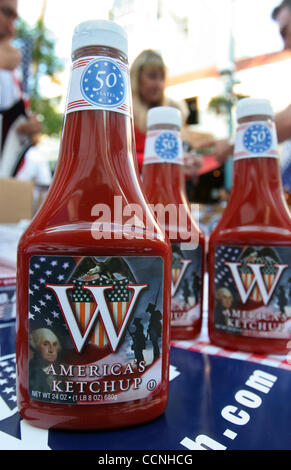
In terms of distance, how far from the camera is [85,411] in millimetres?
427

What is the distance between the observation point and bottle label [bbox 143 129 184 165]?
0.80 metres

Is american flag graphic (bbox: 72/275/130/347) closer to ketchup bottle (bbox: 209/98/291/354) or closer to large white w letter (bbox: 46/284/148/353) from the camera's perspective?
large white w letter (bbox: 46/284/148/353)

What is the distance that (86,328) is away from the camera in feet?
1.42

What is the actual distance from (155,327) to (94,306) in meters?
0.08

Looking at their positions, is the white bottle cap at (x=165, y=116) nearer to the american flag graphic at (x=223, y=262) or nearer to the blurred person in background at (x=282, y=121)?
the american flag graphic at (x=223, y=262)

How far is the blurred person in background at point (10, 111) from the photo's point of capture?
200cm

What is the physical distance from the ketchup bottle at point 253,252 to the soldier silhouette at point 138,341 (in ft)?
0.99

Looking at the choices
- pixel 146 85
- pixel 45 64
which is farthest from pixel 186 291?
pixel 45 64

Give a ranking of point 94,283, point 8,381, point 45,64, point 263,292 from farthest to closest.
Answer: point 45,64 < point 263,292 < point 8,381 < point 94,283

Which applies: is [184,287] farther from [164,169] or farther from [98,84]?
[98,84]

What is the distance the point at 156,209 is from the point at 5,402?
48 cm

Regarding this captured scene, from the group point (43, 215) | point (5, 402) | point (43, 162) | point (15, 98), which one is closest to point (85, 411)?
point (5, 402)

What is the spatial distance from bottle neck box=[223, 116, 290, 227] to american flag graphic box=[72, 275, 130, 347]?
0.37 m

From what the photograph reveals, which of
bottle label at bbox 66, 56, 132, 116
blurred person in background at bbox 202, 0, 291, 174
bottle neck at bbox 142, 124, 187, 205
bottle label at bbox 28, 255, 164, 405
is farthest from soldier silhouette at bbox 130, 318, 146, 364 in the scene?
blurred person in background at bbox 202, 0, 291, 174
